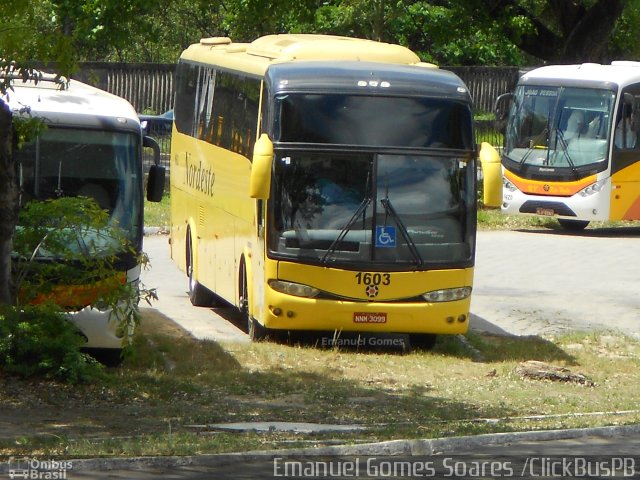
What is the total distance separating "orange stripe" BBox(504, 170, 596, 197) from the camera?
1035 inches

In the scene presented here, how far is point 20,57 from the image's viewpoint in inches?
450

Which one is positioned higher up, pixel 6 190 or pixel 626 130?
pixel 6 190

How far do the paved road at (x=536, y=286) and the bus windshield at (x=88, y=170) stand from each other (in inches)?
110

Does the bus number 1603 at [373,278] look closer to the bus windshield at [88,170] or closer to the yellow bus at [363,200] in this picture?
the yellow bus at [363,200]

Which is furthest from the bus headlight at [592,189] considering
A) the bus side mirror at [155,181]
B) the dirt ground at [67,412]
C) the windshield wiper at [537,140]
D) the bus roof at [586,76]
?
the dirt ground at [67,412]

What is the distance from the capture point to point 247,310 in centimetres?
1611

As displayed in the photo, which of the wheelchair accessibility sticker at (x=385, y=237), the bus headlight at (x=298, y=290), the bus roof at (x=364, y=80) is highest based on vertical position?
the bus roof at (x=364, y=80)

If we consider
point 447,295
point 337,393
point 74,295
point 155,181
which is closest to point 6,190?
point 74,295

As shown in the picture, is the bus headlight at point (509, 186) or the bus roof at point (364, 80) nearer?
the bus roof at point (364, 80)

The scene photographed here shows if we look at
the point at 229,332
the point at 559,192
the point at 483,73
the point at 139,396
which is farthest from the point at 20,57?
the point at 483,73

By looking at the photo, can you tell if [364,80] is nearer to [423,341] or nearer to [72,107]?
[423,341]

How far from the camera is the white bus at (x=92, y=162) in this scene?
13078 mm

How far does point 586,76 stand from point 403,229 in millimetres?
13347

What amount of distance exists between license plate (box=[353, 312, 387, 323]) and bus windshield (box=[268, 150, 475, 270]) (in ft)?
1.74
